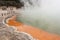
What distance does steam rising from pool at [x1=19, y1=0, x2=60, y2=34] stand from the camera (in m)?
4.05

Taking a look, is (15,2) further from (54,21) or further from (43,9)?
(54,21)

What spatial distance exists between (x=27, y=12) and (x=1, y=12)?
3.10 ft

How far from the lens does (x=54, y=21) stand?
14.5ft

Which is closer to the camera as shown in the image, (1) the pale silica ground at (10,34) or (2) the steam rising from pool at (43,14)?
(1) the pale silica ground at (10,34)

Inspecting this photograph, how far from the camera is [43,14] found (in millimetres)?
5113

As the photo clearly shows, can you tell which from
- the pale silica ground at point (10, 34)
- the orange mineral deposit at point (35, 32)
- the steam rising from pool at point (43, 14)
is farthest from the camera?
the steam rising from pool at point (43, 14)

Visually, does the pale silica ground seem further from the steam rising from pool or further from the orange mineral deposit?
the steam rising from pool

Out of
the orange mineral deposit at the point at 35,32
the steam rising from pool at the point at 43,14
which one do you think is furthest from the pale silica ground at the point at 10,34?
the steam rising from pool at the point at 43,14

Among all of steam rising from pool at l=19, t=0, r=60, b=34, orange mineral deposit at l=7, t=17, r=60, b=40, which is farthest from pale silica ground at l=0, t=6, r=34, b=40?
steam rising from pool at l=19, t=0, r=60, b=34

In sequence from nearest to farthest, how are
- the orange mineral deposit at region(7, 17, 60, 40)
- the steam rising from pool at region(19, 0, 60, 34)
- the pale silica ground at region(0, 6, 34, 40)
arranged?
the pale silica ground at region(0, 6, 34, 40), the orange mineral deposit at region(7, 17, 60, 40), the steam rising from pool at region(19, 0, 60, 34)

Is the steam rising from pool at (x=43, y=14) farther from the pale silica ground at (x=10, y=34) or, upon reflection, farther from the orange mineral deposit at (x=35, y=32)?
the pale silica ground at (x=10, y=34)

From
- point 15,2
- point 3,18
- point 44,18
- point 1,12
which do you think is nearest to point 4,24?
point 3,18

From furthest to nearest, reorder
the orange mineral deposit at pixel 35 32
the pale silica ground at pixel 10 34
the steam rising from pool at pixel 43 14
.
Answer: the steam rising from pool at pixel 43 14 < the orange mineral deposit at pixel 35 32 < the pale silica ground at pixel 10 34

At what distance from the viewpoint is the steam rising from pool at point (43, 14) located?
405cm
